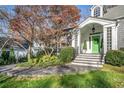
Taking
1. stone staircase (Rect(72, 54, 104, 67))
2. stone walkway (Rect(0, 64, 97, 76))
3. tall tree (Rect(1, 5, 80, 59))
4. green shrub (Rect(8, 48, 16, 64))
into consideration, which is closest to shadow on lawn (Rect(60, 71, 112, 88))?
stone walkway (Rect(0, 64, 97, 76))

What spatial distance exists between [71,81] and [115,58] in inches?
157

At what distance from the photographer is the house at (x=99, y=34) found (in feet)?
40.6

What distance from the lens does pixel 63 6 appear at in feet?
50.6

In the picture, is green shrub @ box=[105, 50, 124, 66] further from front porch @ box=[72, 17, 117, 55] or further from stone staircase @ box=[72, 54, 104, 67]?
front porch @ box=[72, 17, 117, 55]

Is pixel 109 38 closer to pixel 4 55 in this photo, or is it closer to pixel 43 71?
pixel 43 71

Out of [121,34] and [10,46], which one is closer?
[121,34]

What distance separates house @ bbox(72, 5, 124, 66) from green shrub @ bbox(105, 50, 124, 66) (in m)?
0.92

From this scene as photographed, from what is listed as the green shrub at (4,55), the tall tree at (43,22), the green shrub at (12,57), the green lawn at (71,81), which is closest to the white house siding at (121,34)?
the green lawn at (71,81)

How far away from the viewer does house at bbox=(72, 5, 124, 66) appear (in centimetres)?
1238

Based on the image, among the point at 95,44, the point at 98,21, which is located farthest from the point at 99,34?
the point at 98,21

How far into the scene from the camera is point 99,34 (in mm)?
15789

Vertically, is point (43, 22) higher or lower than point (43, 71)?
higher
